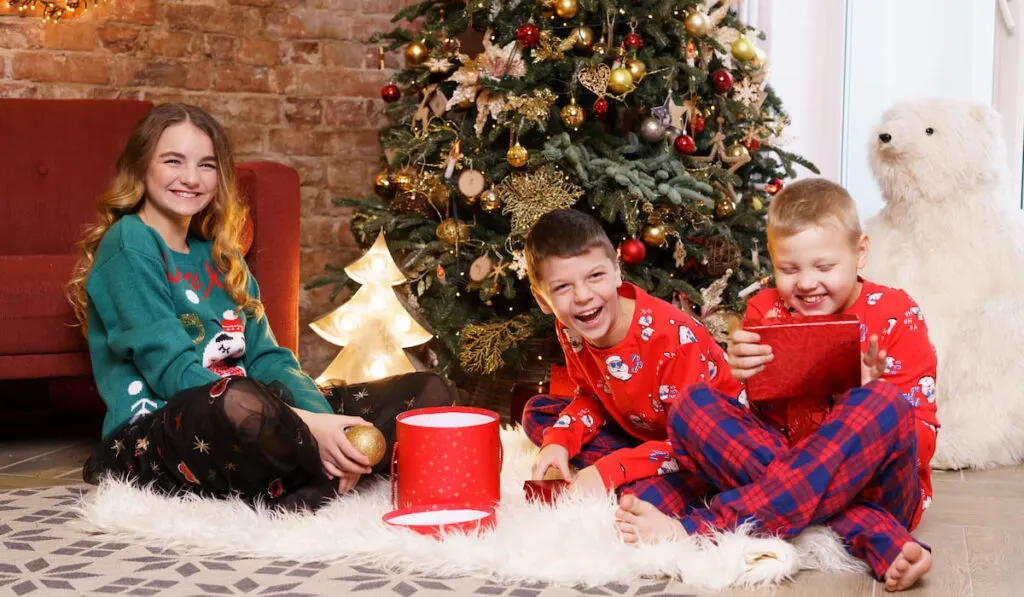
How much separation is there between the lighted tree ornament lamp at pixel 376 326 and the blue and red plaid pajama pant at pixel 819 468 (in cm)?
133

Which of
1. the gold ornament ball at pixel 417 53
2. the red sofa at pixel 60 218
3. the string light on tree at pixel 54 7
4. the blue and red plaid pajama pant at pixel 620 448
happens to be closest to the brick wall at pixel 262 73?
the string light on tree at pixel 54 7

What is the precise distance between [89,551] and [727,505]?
1.07 metres

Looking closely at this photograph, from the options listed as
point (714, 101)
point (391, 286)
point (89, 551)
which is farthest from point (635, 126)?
point (89, 551)

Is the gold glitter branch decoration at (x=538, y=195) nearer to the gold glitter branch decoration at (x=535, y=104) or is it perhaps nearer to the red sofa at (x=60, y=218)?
the gold glitter branch decoration at (x=535, y=104)

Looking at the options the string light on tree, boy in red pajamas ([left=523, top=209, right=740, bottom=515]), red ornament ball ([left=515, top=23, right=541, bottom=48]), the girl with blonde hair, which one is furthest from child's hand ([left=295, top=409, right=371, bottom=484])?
the string light on tree

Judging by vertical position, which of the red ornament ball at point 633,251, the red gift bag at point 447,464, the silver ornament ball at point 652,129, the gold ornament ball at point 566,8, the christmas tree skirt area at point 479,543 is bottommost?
the christmas tree skirt area at point 479,543

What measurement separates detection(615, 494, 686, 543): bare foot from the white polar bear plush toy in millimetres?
1140

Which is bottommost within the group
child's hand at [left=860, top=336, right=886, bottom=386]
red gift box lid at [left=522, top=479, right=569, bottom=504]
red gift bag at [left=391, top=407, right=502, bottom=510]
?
red gift box lid at [left=522, top=479, right=569, bottom=504]

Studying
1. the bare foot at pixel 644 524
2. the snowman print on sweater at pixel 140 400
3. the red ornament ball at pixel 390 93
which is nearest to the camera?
the bare foot at pixel 644 524

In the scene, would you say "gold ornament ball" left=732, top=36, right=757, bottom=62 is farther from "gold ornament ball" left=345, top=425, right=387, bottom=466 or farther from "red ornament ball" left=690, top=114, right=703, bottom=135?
"gold ornament ball" left=345, top=425, right=387, bottom=466

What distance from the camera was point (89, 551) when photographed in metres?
1.71

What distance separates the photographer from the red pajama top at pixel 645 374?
1.96 m

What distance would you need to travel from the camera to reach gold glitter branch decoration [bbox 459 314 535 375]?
285 centimetres

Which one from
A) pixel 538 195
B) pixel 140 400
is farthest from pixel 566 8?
pixel 140 400
